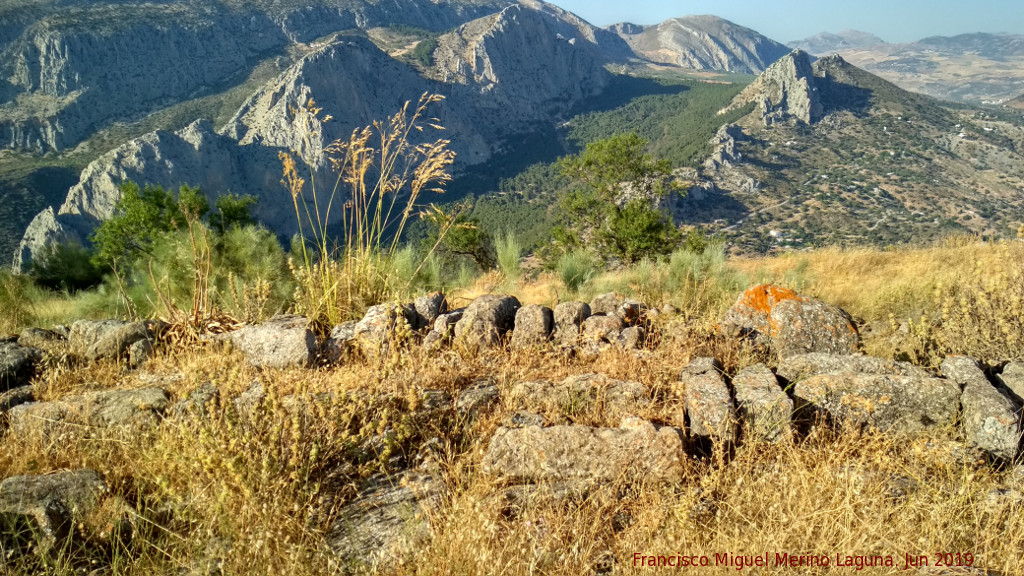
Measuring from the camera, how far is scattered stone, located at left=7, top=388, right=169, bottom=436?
2785mm

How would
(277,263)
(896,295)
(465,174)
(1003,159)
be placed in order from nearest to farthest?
(896,295) → (277,263) → (1003,159) → (465,174)

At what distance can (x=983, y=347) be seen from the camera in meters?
3.64

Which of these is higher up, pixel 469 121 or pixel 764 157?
pixel 469 121

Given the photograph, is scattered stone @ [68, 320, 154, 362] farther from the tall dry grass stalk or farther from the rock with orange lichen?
the rock with orange lichen

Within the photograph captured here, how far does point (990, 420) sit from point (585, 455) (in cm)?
225

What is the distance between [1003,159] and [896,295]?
387 feet

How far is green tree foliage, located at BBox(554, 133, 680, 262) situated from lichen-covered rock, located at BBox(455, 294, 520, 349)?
40.2ft

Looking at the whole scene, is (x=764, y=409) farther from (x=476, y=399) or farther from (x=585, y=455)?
(x=476, y=399)

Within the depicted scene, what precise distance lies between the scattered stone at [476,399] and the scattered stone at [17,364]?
3.36m

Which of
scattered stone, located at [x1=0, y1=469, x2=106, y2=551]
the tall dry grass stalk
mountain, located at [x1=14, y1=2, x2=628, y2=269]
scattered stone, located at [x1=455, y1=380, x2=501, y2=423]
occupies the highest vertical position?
mountain, located at [x1=14, y1=2, x2=628, y2=269]

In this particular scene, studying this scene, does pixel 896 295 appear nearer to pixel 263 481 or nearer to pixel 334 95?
pixel 263 481

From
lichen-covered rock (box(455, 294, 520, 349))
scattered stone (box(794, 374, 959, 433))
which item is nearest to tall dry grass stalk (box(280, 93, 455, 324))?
lichen-covered rock (box(455, 294, 520, 349))

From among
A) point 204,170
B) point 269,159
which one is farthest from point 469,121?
point 204,170

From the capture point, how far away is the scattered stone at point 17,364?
3502mm
